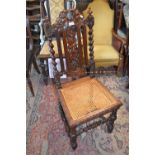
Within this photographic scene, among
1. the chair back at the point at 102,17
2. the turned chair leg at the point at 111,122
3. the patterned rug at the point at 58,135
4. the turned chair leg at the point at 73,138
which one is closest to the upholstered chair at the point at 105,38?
the chair back at the point at 102,17

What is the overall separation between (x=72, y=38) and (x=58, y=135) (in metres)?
0.87

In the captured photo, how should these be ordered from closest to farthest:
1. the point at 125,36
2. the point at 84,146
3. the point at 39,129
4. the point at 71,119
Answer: the point at 71,119 < the point at 84,146 < the point at 39,129 < the point at 125,36

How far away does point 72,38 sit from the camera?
169 centimetres

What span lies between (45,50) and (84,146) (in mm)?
1260

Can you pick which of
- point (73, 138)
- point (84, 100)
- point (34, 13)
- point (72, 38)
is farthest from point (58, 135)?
point (34, 13)

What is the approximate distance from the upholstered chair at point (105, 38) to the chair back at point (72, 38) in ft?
2.23

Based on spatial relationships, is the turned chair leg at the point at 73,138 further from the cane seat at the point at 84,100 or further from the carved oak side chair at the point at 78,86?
the cane seat at the point at 84,100

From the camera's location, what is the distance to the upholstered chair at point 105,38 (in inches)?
97.5

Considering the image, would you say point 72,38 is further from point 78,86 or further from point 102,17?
point 102,17

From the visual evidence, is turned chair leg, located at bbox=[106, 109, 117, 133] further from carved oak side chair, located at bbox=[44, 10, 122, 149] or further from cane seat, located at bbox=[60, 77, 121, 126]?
cane seat, located at bbox=[60, 77, 121, 126]

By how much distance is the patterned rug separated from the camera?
67.4 inches
